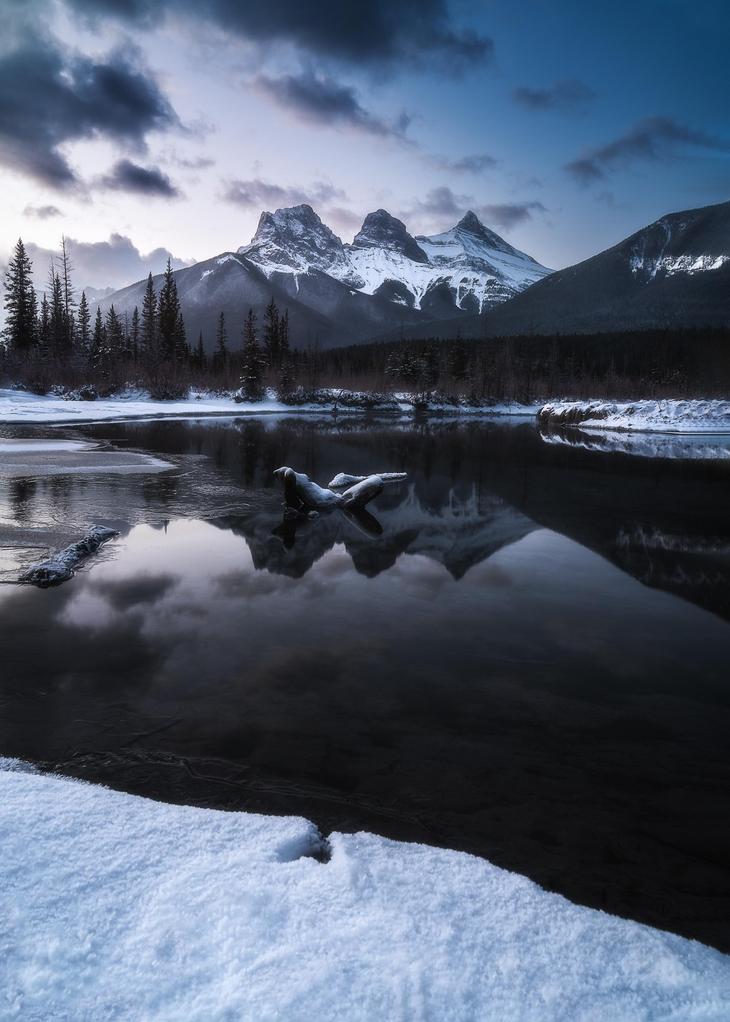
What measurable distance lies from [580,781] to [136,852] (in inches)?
123

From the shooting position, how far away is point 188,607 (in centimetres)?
777

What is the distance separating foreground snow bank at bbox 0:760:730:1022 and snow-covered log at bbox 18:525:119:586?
5.60 meters

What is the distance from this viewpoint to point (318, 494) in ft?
48.8

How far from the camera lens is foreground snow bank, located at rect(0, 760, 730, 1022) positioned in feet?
7.51

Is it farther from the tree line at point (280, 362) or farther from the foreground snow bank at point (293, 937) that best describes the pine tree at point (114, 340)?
the foreground snow bank at point (293, 937)

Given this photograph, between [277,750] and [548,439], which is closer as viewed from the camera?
[277,750]

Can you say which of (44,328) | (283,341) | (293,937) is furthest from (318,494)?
(283,341)

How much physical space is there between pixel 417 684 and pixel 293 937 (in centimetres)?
341

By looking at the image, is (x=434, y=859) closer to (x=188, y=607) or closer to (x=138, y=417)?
(x=188, y=607)

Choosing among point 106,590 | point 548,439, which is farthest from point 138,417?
point 106,590

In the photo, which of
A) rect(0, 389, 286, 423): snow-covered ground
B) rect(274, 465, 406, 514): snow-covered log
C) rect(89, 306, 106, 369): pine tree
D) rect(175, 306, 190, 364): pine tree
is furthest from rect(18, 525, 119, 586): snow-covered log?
rect(175, 306, 190, 364): pine tree

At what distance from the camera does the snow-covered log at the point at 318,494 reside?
14.3m

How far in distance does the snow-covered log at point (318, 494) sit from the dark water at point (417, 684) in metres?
1.43

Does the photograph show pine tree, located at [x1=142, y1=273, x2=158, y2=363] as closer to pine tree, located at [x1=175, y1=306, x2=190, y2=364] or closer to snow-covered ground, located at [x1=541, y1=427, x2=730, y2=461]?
pine tree, located at [x1=175, y1=306, x2=190, y2=364]
